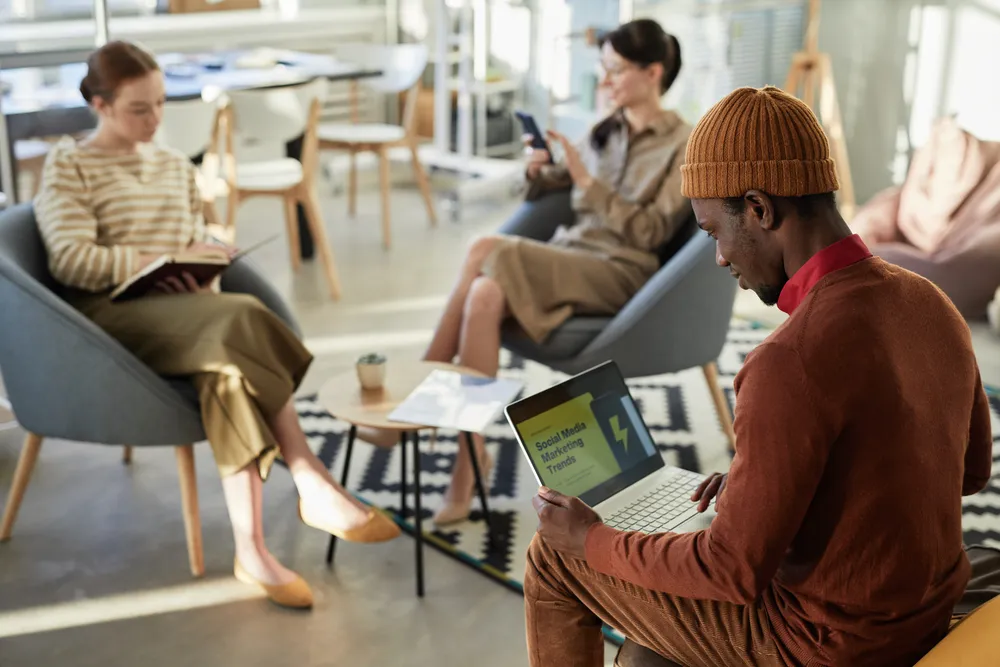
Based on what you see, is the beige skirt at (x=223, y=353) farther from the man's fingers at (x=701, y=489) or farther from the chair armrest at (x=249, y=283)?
the man's fingers at (x=701, y=489)

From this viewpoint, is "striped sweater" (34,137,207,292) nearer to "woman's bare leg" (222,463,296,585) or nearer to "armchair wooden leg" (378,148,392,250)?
"woman's bare leg" (222,463,296,585)

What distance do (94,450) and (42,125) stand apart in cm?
135

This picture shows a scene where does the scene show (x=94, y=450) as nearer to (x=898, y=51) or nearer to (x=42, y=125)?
(x=42, y=125)

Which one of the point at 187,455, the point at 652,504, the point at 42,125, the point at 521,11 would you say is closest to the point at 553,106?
the point at 521,11

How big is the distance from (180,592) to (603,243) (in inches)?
55.2

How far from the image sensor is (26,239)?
2.67 m

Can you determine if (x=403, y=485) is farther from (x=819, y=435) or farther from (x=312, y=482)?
(x=819, y=435)

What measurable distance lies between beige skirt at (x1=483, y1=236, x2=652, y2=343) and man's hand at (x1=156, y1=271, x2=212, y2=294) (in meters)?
0.74

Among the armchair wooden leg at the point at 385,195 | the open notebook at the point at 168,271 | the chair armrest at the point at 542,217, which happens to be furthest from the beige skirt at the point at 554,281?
the armchair wooden leg at the point at 385,195

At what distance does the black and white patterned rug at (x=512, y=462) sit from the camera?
2701 millimetres

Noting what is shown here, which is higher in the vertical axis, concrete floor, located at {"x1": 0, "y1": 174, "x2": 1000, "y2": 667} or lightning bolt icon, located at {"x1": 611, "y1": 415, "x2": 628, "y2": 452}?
lightning bolt icon, located at {"x1": 611, "y1": 415, "x2": 628, "y2": 452}

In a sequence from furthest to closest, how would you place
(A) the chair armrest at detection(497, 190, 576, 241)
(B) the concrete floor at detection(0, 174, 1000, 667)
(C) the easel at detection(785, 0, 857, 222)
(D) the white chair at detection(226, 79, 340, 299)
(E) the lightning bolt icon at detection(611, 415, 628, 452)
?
(C) the easel at detection(785, 0, 857, 222), (D) the white chair at detection(226, 79, 340, 299), (A) the chair armrest at detection(497, 190, 576, 241), (B) the concrete floor at detection(0, 174, 1000, 667), (E) the lightning bolt icon at detection(611, 415, 628, 452)

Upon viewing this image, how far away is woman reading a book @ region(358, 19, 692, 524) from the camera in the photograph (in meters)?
2.92

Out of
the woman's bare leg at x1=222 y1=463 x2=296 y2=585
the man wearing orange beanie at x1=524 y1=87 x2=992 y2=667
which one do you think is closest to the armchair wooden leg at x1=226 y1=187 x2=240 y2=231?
the woman's bare leg at x1=222 y1=463 x2=296 y2=585
